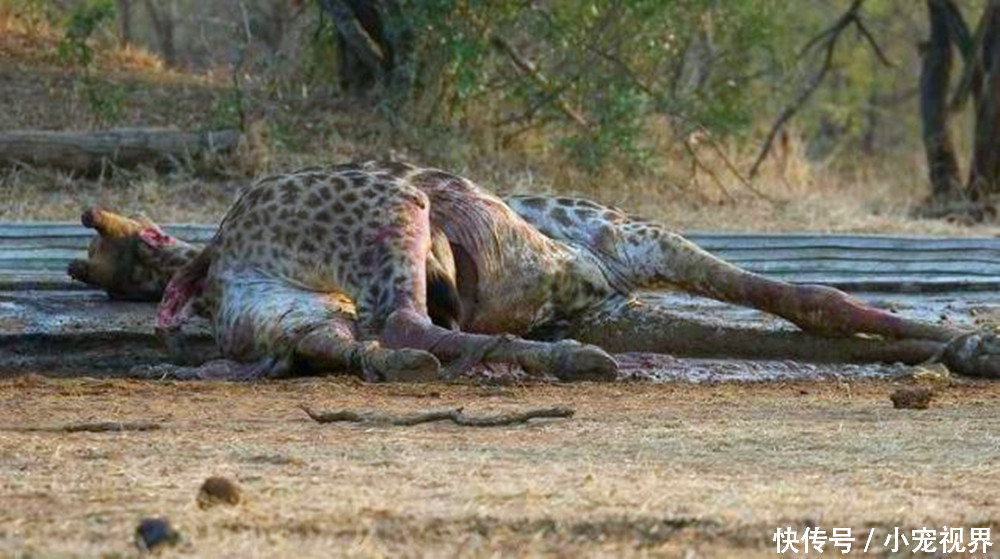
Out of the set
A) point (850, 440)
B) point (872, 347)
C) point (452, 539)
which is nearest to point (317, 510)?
point (452, 539)

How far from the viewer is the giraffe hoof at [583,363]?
265 inches

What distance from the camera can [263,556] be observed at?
11.9ft

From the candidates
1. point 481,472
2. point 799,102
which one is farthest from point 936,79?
point 481,472

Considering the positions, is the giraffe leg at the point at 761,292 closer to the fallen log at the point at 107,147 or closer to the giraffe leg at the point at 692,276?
the giraffe leg at the point at 692,276

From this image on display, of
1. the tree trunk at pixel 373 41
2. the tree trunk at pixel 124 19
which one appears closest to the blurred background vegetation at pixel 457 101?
the tree trunk at pixel 373 41

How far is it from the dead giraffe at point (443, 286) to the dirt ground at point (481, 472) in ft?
1.32

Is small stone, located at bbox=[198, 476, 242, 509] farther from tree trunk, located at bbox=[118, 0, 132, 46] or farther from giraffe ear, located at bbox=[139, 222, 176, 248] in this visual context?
tree trunk, located at bbox=[118, 0, 132, 46]

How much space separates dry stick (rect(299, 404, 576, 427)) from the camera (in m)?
5.73

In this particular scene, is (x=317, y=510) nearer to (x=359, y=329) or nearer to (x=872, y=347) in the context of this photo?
(x=359, y=329)

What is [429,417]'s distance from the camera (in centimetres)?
578

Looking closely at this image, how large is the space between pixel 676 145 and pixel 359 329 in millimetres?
6053

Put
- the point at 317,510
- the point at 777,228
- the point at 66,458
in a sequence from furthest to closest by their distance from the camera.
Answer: the point at 777,228 < the point at 66,458 < the point at 317,510

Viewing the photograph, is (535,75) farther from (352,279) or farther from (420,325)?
(420,325)

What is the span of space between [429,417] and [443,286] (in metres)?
1.96
